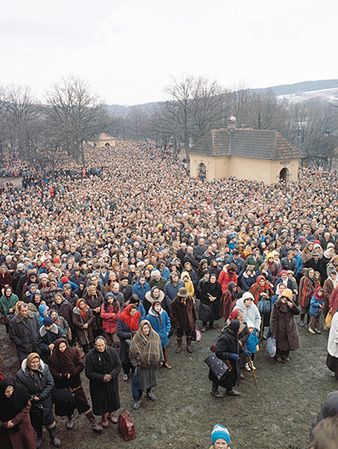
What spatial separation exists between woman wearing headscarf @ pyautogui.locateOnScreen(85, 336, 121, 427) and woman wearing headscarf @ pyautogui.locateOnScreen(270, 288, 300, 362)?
2973 millimetres

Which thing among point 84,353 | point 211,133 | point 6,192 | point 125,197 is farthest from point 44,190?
point 84,353

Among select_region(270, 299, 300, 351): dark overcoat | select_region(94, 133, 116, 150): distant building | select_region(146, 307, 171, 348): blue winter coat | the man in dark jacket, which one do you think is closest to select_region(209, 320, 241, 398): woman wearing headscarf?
select_region(146, 307, 171, 348): blue winter coat

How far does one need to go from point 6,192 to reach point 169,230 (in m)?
17.1

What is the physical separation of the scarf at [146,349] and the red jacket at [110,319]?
1.19 m

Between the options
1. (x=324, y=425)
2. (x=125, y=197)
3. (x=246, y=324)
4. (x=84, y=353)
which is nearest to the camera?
(x=324, y=425)

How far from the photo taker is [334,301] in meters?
6.98

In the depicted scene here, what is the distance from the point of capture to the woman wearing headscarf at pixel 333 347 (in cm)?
584

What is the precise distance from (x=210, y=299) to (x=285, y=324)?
1666 mm

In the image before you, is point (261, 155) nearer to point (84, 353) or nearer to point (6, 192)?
point (6, 192)

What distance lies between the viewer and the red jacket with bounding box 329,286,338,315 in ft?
22.7

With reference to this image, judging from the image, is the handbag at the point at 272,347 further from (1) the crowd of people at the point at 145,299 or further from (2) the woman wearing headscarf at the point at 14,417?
(2) the woman wearing headscarf at the point at 14,417

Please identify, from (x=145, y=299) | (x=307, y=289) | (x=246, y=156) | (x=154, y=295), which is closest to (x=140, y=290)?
(x=145, y=299)

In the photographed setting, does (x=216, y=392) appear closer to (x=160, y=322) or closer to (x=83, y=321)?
(x=160, y=322)

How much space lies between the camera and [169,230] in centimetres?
1362
